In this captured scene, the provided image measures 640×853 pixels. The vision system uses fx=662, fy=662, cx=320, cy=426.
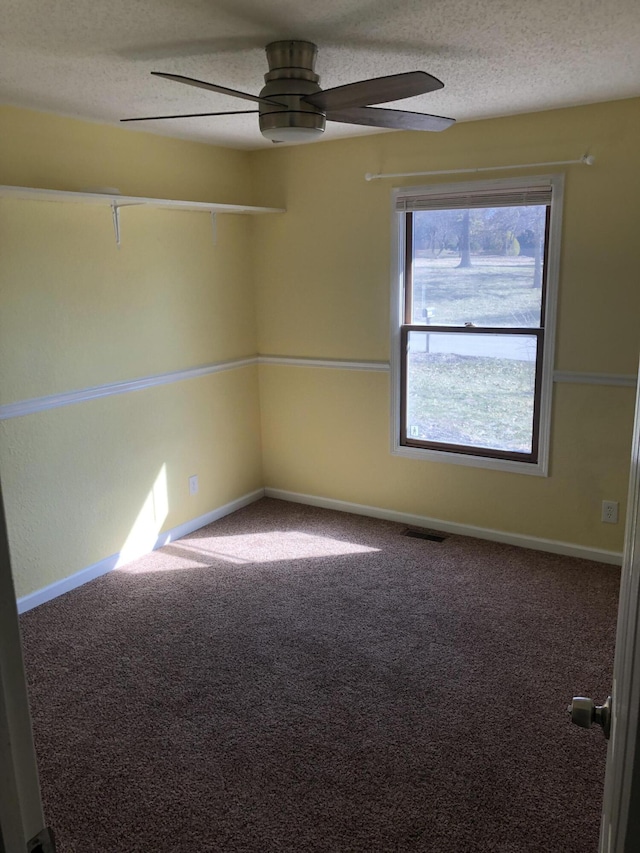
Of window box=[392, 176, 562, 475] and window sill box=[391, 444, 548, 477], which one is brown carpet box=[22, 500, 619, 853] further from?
window box=[392, 176, 562, 475]

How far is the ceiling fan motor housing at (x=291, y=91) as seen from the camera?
235cm

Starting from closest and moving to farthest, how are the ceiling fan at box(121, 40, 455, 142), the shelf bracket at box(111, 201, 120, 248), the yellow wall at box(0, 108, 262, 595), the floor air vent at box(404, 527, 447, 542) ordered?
1. the ceiling fan at box(121, 40, 455, 142)
2. the yellow wall at box(0, 108, 262, 595)
3. the shelf bracket at box(111, 201, 120, 248)
4. the floor air vent at box(404, 527, 447, 542)

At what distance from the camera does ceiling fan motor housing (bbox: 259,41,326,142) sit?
2352 millimetres

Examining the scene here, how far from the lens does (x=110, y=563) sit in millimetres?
3832

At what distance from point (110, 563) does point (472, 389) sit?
238 cm

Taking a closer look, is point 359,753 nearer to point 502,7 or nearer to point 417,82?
point 417,82

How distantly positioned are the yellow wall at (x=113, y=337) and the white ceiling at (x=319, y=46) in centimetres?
46

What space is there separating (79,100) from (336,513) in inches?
115

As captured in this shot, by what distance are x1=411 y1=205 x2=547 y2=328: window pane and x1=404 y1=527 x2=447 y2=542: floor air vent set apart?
1326 millimetres

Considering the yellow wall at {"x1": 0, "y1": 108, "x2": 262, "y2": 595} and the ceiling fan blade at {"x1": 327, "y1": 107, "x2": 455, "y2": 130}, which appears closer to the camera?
the ceiling fan blade at {"x1": 327, "y1": 107, "x2": 455, "y2": 130}

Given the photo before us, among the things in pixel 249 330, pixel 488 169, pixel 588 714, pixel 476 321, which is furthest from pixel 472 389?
pixel 588 714

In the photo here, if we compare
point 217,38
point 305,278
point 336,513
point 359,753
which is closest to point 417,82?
point 217,38

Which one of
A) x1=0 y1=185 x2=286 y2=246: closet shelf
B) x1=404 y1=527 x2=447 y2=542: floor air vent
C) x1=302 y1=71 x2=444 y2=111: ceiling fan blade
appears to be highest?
x1=302 y1=71 x2=444 y2=111: ceiling fan blade

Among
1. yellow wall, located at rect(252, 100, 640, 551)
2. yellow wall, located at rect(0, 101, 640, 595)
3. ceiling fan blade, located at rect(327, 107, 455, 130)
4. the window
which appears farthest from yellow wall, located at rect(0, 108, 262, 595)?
ceiling fan blade, located at rect(327, 107, 455, 130)
